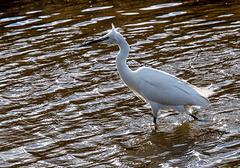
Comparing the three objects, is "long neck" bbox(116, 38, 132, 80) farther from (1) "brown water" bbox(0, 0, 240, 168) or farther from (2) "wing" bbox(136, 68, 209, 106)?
(1) "brown water" bbox(0, 0, 240, 168)

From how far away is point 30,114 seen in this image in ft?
23.6

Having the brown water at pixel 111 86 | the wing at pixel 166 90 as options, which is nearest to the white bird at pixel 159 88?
the wing at pixel 166 90

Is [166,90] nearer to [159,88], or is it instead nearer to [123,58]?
[159,88]

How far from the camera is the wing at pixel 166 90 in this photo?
6.62 metres

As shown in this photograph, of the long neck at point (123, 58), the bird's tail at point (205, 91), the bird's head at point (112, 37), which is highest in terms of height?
the bird's head at point (112, 37)

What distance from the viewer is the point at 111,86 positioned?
8.21 metres

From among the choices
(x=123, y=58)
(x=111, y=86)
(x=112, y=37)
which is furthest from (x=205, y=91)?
(x=111, y=86)

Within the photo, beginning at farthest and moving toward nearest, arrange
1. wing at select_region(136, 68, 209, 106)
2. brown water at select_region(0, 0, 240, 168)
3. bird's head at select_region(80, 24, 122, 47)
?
bird's head at select_region(80, 24, 122, 47)
wing at select_region(136, 68, 209, 106)
brown water at select_region(0, 0, 240, 168)

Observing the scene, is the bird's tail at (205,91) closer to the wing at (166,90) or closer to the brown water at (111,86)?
the wing at (166,90)

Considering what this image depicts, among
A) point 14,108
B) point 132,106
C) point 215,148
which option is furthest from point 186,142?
point 14,108

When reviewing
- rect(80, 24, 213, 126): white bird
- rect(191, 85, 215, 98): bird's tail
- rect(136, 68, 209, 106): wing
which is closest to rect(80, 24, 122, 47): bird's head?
rect(80, 24, 213, 126): white bird

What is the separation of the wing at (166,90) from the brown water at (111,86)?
0.40 m

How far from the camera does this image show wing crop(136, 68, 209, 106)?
6625mm

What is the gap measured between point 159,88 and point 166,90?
0.12 meters
